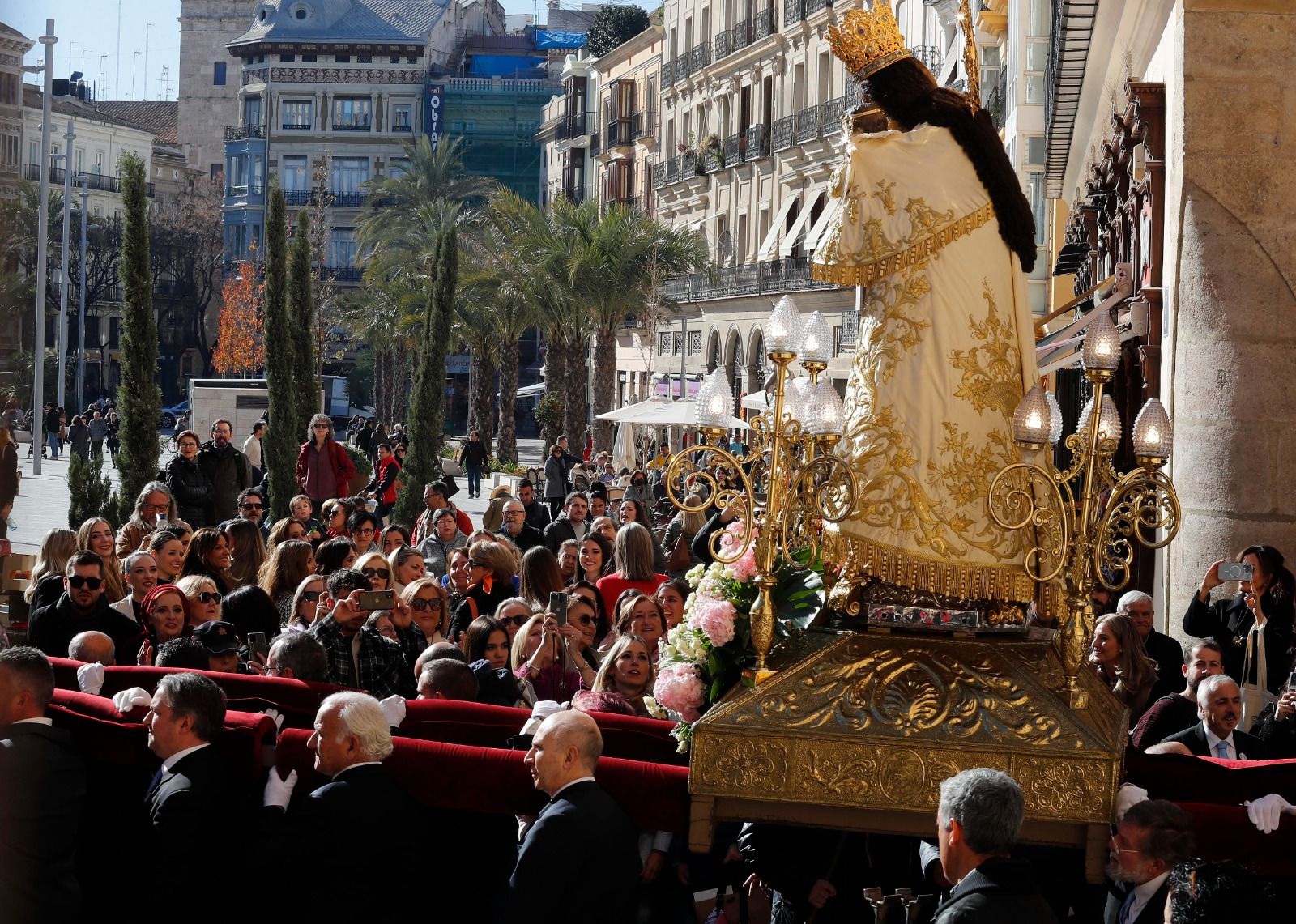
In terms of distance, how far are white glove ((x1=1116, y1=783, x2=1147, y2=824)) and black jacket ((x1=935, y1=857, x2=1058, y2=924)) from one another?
742 millimetres

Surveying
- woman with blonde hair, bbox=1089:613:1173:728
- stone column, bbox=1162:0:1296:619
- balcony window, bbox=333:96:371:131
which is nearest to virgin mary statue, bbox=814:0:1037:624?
woman with blonde hair, bbox=1089:613:1173:728

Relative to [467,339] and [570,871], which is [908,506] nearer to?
[570,871]

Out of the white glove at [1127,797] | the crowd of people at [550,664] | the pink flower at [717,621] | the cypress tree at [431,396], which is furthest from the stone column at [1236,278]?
the cypress tree at [431,396]

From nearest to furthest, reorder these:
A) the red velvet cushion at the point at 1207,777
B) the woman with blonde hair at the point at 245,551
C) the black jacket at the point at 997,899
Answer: the black jacket at the point at 997,899 < the red velvet cushion at the point at 1207,777 < the woman with blonde hair at the point at 245,551

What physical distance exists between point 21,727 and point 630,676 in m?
2.64

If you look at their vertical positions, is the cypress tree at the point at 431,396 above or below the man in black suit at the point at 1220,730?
above

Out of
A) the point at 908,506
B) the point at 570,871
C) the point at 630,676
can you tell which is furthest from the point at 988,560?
the point at 630,676

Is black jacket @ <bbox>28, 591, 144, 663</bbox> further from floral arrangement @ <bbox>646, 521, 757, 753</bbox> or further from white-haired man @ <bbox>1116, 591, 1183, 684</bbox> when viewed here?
white-haired man @ <bbox>1116, 591, 1183, 684</bbox>

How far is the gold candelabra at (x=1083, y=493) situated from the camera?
5.15 meters

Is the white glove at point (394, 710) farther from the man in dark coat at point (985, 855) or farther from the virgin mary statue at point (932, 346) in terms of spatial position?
the man in dark coat at point (985, 855)

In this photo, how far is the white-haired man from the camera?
8.18m

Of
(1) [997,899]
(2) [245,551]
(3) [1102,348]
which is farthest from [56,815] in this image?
(2) [245,551]

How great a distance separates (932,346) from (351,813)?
2311mm

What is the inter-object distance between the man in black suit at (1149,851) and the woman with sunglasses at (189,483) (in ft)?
39.3
